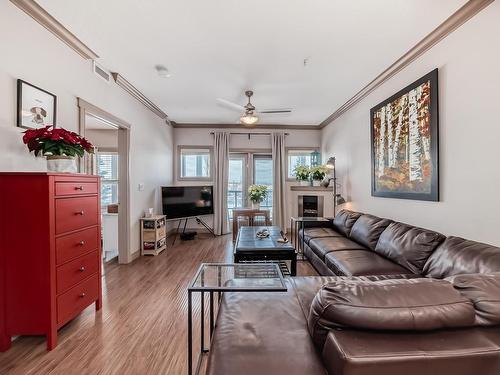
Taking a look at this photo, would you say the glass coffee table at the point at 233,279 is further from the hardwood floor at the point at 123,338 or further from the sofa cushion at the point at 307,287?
the hardwood floor at the point at 123,338

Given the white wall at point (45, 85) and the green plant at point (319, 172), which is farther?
the green plant at point (319, 172)

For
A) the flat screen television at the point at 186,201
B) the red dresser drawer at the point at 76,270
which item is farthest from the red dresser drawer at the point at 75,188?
the flat screen television at the point at 186,201

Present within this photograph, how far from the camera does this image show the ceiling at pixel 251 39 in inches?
88.1

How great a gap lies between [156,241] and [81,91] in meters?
2.67

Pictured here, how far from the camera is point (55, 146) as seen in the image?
2137mm

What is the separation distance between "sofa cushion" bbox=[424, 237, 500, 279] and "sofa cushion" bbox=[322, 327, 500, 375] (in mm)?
1123

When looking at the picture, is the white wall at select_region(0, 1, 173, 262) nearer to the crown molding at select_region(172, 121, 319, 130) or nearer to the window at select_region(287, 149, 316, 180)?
the crown molding at select_region(172, 121, 319, 130)

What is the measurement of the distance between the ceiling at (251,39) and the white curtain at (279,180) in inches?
87.9

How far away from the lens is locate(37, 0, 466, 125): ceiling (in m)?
2.24

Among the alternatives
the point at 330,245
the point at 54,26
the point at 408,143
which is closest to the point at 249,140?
the point at 330,245

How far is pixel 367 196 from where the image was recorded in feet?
13.9

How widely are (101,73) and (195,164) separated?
3497 millimetres

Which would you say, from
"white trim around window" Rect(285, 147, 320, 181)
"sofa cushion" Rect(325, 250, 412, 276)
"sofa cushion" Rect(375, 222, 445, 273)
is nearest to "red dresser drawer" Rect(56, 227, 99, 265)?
"sofa cushion" Rect(325, 250, 412, 276)

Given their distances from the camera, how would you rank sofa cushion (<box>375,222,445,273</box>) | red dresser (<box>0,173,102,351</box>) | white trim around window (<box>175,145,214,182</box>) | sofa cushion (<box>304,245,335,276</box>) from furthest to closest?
white trim around window (<box>175,145,214,182</box>) → sofa cushion (<box>304,245,335,276</box>) → sofa cushion (<box>375,222,445,273</box>) → red dresser (<box>0,173,102,351</box>)
